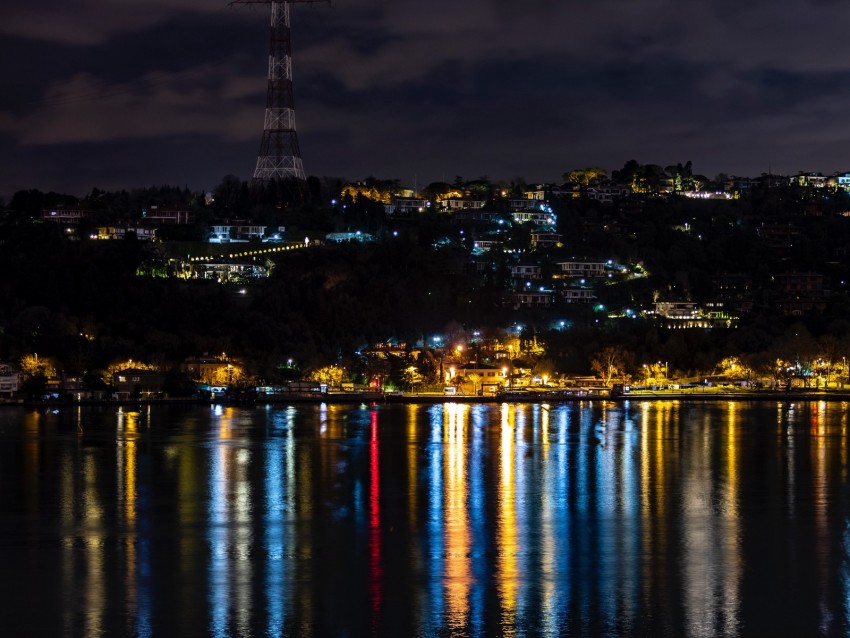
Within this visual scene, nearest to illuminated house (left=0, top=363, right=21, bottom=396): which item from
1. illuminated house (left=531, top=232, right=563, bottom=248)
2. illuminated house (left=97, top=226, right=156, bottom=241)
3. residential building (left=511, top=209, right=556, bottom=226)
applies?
illuminated house (left=97, top=226, right=156, bottom=241)

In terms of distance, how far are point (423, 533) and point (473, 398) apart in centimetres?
1876

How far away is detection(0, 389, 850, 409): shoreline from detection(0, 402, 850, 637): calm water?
7.40m

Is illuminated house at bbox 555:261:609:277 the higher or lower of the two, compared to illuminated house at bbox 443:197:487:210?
lower

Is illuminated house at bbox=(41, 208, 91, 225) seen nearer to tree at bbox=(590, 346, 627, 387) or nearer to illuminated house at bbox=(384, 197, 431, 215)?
illuminated house at bbox=(384, 197, 431, 215)

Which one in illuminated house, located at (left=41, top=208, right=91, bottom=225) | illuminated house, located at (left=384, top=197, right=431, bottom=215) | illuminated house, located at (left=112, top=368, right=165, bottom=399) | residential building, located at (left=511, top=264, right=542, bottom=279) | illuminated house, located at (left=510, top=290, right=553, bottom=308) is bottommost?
illuminated house, located at (left=112, top=368, right=165, bottom=399)

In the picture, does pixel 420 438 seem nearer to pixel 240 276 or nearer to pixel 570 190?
pixel 240 276

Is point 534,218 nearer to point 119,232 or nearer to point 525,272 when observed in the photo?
point 525,272

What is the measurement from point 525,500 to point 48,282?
A: 24599 mm

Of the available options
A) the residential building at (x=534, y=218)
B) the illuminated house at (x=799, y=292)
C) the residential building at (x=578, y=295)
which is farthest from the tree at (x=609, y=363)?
the residential building at (x=534, y=218)

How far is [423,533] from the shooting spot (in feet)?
40.9

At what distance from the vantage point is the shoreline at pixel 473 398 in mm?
29509

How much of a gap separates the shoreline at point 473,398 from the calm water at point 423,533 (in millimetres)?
7395

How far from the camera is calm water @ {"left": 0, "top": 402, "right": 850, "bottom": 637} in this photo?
374 inches

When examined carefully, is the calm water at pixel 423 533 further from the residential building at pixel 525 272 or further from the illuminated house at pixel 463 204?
the illuminated house at pixel 463 204
